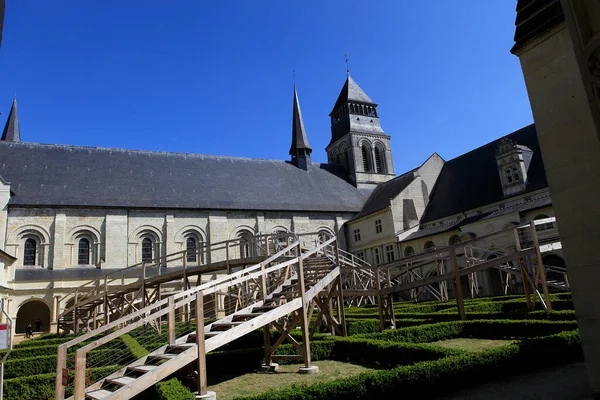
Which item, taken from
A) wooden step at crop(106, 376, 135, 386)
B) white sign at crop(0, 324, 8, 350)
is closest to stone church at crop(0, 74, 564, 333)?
white sign at crop(0, 324, 8, 350)

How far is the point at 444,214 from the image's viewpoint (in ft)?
103

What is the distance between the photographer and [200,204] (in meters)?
31.4

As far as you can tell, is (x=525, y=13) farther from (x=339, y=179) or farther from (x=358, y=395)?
(x=339, y=179)

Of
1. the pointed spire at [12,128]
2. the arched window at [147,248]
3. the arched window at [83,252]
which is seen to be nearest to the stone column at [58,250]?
the arched window at [83,252]

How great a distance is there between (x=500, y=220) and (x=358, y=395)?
21716 mm

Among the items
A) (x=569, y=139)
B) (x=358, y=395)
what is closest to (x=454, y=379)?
(x=358, y=395)

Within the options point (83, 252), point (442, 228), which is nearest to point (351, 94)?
point (442, 228)

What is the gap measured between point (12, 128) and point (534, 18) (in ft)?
137

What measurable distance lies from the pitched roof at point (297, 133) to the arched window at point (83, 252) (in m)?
20.0

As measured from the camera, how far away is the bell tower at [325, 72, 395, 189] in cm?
4212

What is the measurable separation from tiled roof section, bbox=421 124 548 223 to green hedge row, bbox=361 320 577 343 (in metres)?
15.5

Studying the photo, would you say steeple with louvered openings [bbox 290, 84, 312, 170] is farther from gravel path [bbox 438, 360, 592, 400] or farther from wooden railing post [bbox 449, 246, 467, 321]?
gravel path [bbox 438, 360, 592, 400]

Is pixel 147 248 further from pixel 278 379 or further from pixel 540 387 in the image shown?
pixel 540 387

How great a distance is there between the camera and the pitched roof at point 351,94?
44.9 metres
